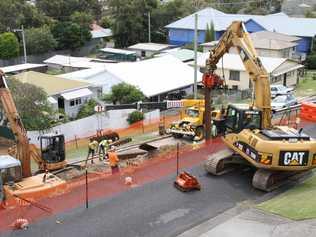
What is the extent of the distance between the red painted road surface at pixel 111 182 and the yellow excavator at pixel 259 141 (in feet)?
6.43

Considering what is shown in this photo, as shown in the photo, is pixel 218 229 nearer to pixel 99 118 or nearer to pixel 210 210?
pixel 210 210

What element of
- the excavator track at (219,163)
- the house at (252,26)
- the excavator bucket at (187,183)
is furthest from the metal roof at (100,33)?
the excavator bucket at (187,183)

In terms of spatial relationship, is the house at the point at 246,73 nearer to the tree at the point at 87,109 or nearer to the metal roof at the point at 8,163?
the tree at the point at 87,109

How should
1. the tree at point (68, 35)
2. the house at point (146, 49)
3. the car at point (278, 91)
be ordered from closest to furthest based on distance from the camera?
1. the car at point (278, 91)
2. the house at point (146, 49)
3. the tree at point (68, 35)

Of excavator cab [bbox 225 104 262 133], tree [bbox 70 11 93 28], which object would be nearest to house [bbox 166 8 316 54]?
tree [bbox 70 11 93 28]

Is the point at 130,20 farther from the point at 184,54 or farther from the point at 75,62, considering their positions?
the point at 75,62

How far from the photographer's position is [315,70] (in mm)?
54969

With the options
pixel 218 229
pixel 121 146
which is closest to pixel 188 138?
pixel 121 146

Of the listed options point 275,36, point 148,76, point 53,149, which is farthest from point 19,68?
point 53,149

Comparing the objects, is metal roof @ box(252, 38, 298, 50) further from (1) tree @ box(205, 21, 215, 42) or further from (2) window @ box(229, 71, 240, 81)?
(1) tree @ box(205, 21, 215, 42)

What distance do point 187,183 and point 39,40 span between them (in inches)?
1792

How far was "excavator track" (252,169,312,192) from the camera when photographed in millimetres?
18797

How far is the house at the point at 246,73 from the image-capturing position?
4400 cm

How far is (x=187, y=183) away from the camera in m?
18.9
